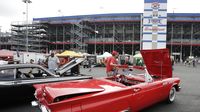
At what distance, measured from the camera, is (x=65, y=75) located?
7.82m

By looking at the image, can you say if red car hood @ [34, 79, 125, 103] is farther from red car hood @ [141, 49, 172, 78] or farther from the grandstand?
the grandstand

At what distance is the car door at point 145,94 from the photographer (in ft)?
16.6

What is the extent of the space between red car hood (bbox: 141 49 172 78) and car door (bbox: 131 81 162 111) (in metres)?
1.06

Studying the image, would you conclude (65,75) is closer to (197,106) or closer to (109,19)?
(197,106)

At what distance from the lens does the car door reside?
5.06 metres

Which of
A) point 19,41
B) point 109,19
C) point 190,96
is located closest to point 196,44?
point 109,19

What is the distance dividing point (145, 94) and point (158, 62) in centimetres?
208

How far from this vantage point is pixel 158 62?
7.21m

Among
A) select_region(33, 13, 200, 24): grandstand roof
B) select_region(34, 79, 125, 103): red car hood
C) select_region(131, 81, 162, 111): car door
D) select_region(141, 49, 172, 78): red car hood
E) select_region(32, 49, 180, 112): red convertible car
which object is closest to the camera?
select_region(32, 49, 180, 112): red convertible car

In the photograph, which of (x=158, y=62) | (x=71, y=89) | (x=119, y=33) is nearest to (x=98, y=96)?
(x=71, y=89)

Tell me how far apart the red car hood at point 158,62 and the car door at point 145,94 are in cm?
106

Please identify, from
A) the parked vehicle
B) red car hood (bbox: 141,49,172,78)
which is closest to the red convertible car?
red car hood (bbox: 141,49,172,78)

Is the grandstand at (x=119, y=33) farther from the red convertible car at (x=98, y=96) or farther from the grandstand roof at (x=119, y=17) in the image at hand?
the red convertible car at (x=98, y=96)

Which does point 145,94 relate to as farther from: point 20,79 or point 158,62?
point 20,79
